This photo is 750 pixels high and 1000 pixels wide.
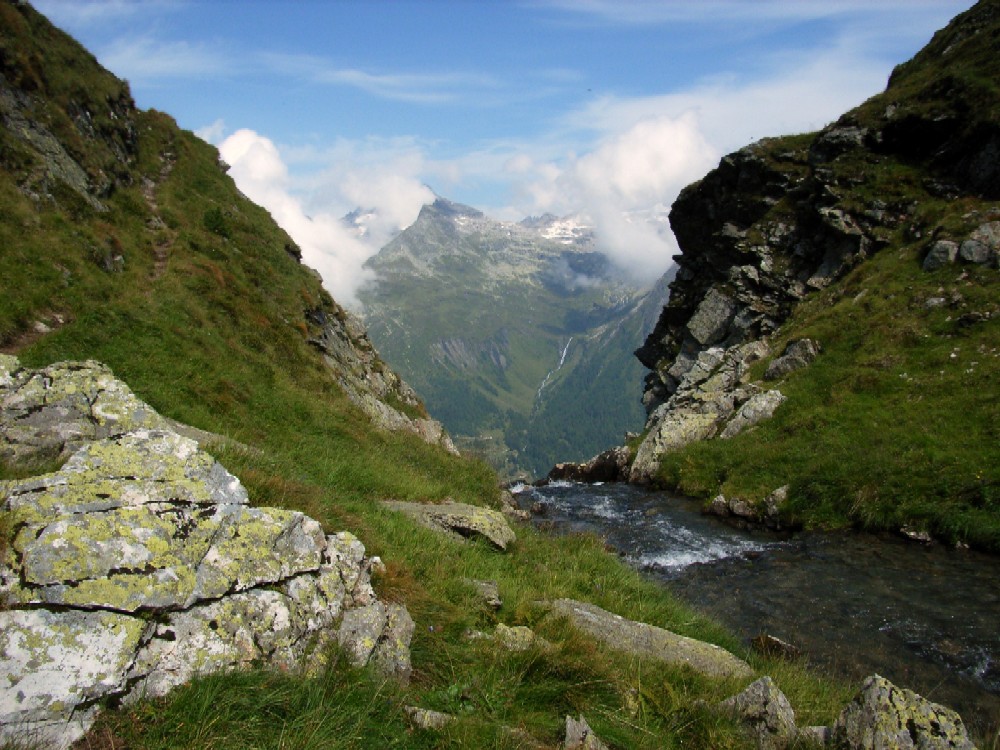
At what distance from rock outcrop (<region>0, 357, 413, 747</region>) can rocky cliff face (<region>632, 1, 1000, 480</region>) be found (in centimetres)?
3532

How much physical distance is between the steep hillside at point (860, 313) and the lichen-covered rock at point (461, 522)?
60.4ft

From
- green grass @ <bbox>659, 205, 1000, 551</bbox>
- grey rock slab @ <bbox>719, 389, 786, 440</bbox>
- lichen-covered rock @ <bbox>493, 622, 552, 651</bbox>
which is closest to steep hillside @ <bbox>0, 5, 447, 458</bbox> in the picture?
lichen-covered rock @ <bbox>493, 622, 552, 651</bbox>

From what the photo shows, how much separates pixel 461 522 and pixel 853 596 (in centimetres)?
1343

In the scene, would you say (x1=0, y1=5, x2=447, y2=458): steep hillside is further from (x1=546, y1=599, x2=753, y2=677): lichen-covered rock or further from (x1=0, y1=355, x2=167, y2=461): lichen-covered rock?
(x1=546, y1=599, x2=753, y2=677): lichen-covered rock

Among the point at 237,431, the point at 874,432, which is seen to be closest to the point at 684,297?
the point at 874,432

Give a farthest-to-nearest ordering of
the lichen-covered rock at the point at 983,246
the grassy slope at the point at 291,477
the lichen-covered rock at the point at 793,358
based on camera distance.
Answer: the lichen-covered rock at the point at 793,358 < the lichen-covered rock at the point at 983,246 < the grassy slope at the point at 291,477

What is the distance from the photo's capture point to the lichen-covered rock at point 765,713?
639 cm

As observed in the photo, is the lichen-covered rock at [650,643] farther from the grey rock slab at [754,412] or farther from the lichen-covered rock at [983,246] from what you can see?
the lichen-covered rock at [983,246]

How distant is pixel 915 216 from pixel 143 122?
6906 centimetres

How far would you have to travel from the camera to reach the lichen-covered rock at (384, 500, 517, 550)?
13023mm

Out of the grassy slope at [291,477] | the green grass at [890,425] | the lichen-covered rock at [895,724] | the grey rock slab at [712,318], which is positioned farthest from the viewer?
the grey rock slab at [712,318]

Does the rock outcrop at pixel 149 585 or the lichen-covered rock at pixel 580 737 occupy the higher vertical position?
the rock outcrop at pixel 149 585

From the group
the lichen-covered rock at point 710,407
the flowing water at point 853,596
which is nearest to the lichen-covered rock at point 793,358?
the lichen-covered rock at point 710,407

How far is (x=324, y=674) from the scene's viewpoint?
5816 millimetres
